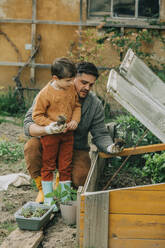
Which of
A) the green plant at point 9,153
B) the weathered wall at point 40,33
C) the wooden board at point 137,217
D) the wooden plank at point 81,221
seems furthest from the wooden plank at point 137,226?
the weathered wall at point 40,33

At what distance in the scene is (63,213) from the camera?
303cm

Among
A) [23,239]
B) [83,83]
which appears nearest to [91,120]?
[83,83]

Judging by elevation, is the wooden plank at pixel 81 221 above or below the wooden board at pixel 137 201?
below

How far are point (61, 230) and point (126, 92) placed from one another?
1.16 metres

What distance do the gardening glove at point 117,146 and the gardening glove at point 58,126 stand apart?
0.41m

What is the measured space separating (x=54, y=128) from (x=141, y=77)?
107cm

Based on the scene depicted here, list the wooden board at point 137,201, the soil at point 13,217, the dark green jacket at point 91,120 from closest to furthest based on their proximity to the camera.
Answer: the wooden board at point 137,201 → the soil at point 13,217 → the dark green jacket at point 91,120

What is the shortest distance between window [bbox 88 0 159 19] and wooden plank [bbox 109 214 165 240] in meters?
6.24

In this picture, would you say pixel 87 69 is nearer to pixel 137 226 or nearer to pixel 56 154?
pixel 56 154

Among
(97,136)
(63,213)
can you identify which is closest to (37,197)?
(63,213)

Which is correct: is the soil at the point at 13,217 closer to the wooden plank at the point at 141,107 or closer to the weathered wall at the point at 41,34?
the wooden plank at the point at 141,107

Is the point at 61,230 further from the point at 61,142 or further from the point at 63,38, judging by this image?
the point at 63,38

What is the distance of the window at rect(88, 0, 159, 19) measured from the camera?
7.91 metres

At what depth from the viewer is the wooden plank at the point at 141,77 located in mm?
3301
